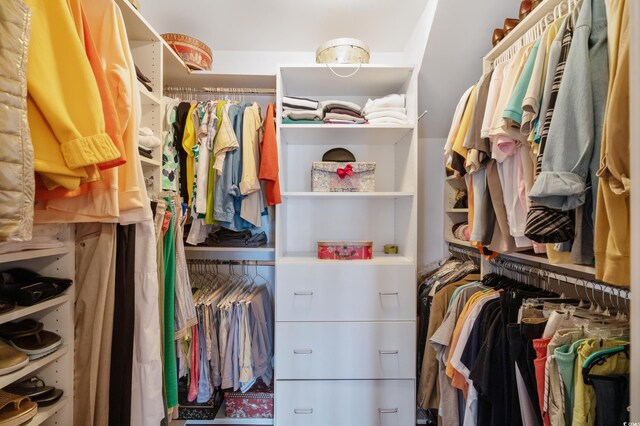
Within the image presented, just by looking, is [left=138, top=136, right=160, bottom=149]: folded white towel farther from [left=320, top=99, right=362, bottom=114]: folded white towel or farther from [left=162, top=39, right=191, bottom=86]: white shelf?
[left=320, top=99, right=362, bottom=114]: folded white towel

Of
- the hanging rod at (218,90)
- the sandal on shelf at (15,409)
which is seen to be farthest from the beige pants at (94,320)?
the hanging rod at (218,90)

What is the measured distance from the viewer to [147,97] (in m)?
1.20

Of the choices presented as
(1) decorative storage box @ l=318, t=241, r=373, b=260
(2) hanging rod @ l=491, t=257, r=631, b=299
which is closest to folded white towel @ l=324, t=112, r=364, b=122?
(1) decorative storage box @ l=318, t=241, r=373, b=260

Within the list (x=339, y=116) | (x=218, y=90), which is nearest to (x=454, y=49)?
(x=339, y=116)

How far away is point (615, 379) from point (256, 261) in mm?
1537

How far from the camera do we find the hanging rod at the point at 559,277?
97 centimetres

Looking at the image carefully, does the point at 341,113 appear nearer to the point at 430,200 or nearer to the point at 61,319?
Result: the point at 430,200

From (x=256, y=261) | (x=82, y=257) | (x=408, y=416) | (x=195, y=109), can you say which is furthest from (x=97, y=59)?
(x=408, y=416)

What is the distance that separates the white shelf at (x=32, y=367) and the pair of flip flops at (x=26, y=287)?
0.15 metres

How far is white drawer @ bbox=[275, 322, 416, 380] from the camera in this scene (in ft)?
4.98

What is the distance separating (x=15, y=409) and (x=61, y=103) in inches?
29.3

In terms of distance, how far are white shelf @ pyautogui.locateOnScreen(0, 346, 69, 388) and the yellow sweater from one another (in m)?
0.46

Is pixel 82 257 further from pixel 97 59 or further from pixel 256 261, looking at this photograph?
pixel 256 261

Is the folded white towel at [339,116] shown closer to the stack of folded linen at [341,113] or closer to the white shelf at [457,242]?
the stack of folded linen at [341,113]
